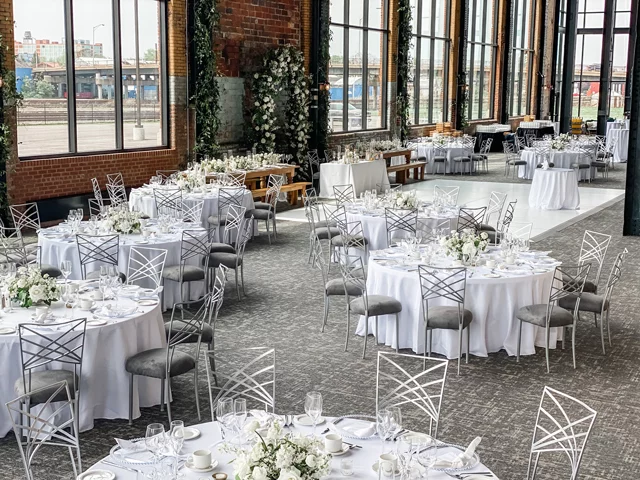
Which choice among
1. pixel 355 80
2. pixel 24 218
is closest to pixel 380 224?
pixel 24 218

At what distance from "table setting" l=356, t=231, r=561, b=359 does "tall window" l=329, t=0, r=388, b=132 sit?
1327 cm

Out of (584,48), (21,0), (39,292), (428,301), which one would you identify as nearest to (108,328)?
(39,292)

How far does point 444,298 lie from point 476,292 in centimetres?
28

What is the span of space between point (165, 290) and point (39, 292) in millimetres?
2861

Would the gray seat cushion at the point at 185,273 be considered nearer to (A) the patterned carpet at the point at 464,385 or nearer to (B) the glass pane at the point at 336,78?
(A) the patterned carpet at the point at 464,385

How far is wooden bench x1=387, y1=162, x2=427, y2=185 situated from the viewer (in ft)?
64.5

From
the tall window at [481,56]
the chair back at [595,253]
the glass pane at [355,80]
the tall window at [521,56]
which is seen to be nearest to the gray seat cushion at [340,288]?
the chair back at [595,253]

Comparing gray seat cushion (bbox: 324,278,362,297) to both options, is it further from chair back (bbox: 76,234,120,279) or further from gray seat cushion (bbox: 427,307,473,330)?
chair back (bbox: 76,234,120,279)

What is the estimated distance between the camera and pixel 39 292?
5.90 meters

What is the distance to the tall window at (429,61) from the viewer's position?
2484 cm

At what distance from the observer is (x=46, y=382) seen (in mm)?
5180

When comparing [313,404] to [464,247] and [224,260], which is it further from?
[224,260]

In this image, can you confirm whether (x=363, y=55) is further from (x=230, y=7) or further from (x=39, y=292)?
(x=39, y=292)

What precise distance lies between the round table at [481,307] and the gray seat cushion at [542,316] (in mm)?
136
